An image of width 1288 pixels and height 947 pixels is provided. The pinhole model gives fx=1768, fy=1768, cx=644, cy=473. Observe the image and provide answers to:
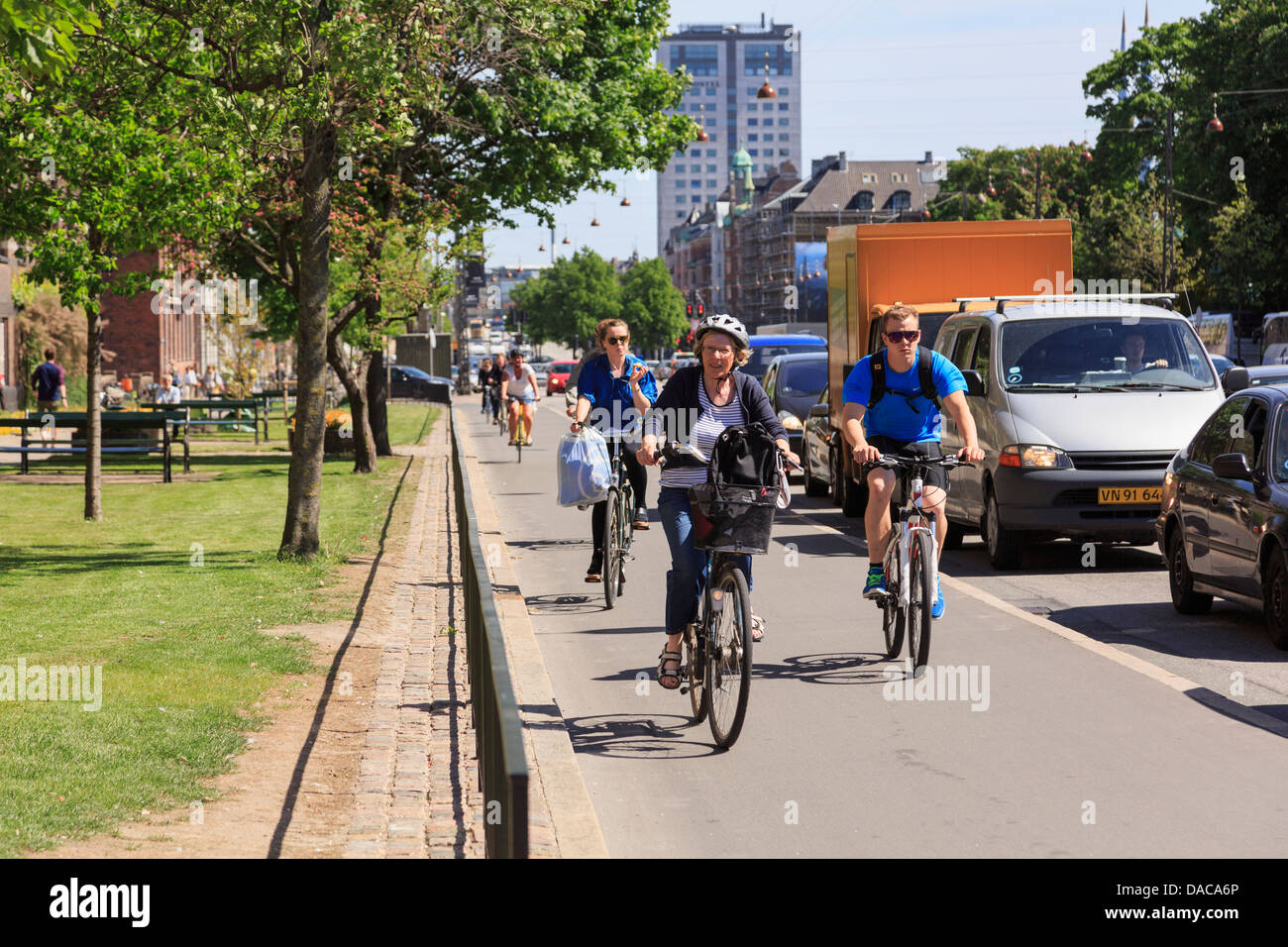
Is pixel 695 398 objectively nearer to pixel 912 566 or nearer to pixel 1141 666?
pixel 912 566

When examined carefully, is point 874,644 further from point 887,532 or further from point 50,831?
point 50,831

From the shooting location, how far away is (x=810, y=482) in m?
21.9

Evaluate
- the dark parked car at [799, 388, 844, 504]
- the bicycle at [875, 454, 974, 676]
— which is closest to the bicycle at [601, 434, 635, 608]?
the bicycle at [875, 454, 974, 676]

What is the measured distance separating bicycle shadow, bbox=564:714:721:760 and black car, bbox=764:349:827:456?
1594 cm

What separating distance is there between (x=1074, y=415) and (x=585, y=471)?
4193 millimetres

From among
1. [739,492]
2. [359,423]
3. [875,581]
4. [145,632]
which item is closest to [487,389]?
[359,423]

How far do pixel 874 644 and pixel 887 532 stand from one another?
0.88 metres

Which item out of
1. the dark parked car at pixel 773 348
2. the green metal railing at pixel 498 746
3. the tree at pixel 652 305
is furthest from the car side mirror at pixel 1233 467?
the tree at pixel 652 305

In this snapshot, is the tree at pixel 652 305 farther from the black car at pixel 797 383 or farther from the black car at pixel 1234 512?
the black car at pixel 1234 512

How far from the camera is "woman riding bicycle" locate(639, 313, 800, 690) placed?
7758mm

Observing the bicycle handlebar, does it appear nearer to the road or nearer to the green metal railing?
the road

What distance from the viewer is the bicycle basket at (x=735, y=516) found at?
738 cm

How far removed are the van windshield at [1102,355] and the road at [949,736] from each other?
81.2 inches
